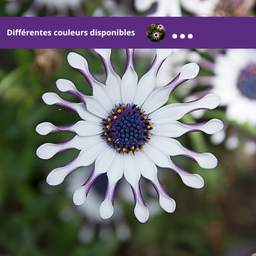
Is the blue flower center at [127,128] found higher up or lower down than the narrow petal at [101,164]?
higher up

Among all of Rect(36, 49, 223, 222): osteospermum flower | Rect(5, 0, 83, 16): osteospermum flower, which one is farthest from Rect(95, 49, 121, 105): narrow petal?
Rect(5, 0, 83, 16): osteospermum flower

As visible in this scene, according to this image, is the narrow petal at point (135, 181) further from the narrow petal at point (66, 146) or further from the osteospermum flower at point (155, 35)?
the osteospermum flower at point (155, 35)

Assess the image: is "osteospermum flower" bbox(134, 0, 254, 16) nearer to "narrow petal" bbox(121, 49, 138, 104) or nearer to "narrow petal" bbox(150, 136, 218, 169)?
"narrow petal" bbox(121, 49, 138, 104)

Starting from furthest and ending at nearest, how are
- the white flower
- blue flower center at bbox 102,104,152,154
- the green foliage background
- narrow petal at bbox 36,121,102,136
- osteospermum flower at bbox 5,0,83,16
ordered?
osteospermum flower at bbox 5,0,83,16, the green foliage background, the white flower, blue flower center at bbox 102,104,152,154, narrow petal at bbox 36,121,102,136

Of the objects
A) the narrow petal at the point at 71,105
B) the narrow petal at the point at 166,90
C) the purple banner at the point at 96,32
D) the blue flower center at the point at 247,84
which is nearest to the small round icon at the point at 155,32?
the purple banner at the point at 96,32

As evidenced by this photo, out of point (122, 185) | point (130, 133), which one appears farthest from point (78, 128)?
point (122, 185)

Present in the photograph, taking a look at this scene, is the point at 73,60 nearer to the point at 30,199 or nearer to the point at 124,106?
the point at 124,106

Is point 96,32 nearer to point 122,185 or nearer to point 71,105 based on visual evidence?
point 71,105
